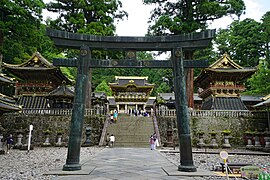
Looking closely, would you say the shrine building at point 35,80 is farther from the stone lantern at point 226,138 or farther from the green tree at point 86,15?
the stone lantern at point 226,138

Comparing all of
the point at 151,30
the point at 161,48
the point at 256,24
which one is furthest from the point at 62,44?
the point at 256,24

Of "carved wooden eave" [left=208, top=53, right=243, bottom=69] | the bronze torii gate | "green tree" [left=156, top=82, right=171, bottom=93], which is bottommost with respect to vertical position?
the bronze torii gate

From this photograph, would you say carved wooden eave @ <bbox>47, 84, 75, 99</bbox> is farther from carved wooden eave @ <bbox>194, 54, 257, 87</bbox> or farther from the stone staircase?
carved wooden eave @ <bbox>194, 54, 257, 87</bbox>

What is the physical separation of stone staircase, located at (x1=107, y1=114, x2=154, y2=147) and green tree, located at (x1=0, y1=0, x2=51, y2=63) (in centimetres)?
1422

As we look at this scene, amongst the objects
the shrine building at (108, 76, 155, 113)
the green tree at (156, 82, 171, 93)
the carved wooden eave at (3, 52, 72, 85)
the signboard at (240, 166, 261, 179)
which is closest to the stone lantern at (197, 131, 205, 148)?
the signboard at (240, 166, 261, 179)

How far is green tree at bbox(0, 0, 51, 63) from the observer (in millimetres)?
25264

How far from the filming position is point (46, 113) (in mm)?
21156

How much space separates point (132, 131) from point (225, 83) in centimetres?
1214

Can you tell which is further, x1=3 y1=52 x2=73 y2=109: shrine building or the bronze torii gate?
x1=3 y1=52 x2=73 y2=109: shrine building

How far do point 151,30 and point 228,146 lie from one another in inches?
546

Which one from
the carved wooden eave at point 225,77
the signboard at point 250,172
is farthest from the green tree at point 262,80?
the signboard at point 250,172

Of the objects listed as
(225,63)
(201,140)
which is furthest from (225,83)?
(201,140)

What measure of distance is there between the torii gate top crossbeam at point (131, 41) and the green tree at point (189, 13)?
15420 mm

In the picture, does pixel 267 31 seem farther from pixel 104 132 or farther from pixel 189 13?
pixel 104 132
